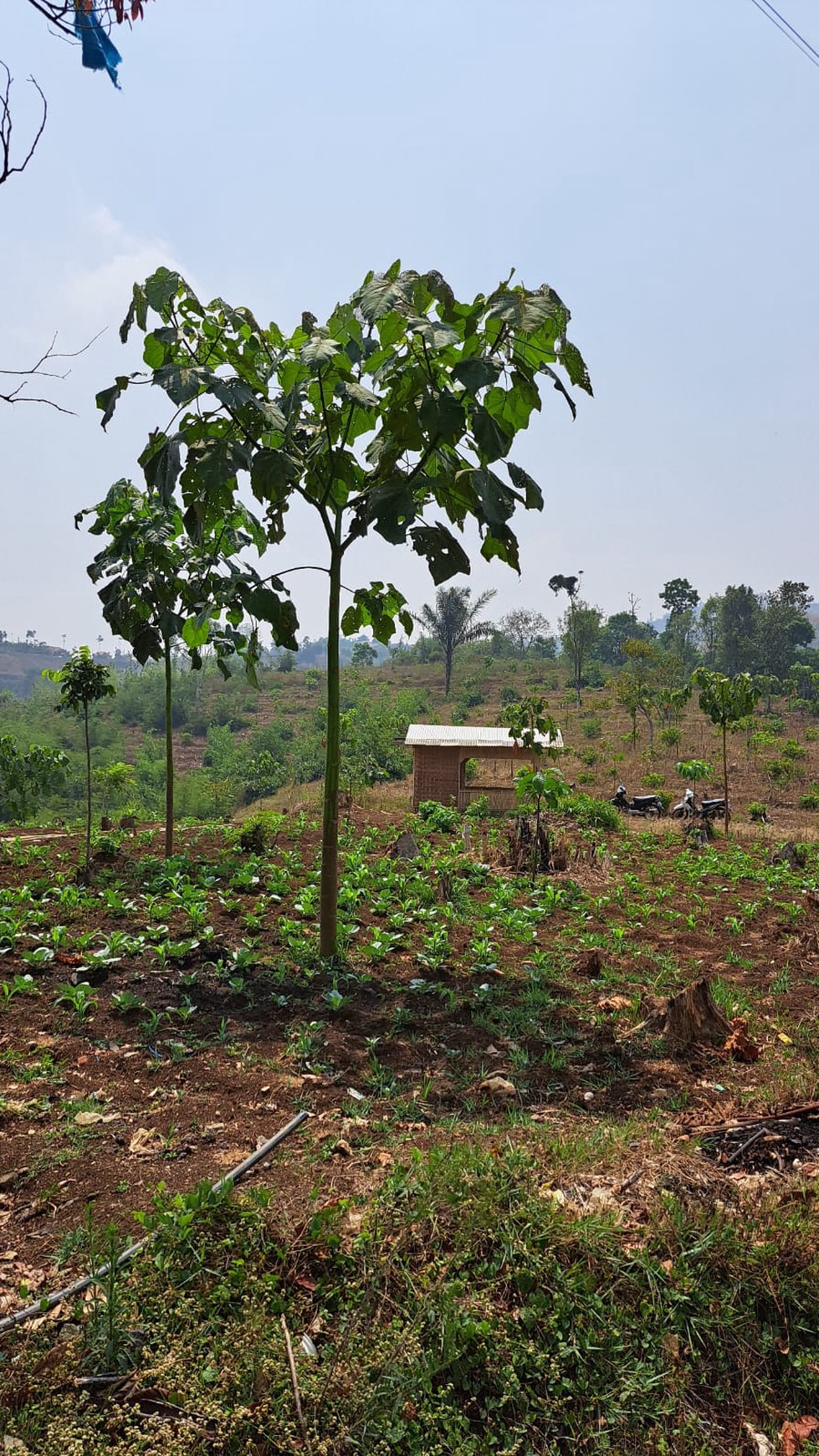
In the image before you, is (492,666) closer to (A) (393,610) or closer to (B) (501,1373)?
(A) (393,610)

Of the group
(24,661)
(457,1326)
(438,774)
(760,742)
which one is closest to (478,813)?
(438,774)

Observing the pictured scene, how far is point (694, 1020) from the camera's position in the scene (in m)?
4.23

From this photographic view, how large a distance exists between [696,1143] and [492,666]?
52060 mm

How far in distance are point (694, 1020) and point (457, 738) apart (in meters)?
11.8

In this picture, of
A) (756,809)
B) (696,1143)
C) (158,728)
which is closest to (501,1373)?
(696,1143)

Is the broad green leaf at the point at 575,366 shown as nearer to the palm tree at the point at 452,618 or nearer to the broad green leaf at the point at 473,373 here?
the broad green leaf at the point at 473,373

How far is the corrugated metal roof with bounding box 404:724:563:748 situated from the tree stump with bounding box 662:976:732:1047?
36.2ft

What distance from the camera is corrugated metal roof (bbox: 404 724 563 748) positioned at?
51.5ft

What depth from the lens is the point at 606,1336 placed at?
86.5 inches

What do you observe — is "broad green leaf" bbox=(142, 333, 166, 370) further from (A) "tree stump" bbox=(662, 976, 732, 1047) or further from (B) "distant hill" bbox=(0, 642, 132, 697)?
(B) "distant hill" bbox=(0, 642, 132, 697)

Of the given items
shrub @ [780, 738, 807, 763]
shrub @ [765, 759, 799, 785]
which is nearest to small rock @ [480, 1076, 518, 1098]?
shrub @ [765, 759, 799, 785]

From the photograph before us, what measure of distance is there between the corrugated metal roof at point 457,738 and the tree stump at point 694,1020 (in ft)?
36.2

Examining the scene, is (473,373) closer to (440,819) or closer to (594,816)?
(440,819)

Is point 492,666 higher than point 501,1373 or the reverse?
higher
